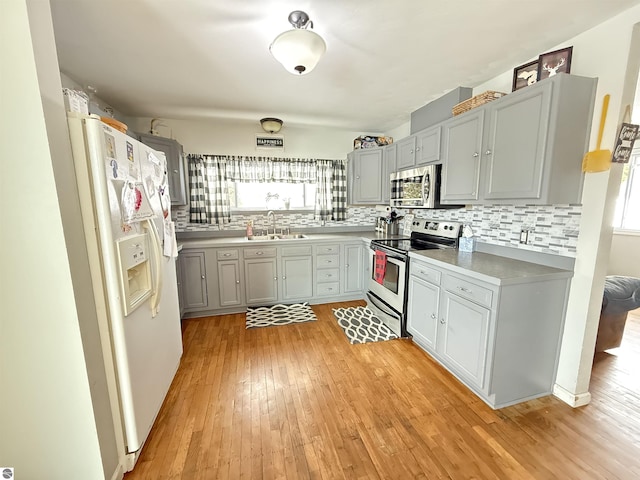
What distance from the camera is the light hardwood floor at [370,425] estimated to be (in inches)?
53.7

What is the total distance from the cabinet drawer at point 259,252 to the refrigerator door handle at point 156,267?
1.58 m

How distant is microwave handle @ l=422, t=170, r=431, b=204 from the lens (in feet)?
8.61

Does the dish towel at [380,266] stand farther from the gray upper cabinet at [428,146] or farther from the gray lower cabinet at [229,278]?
the gray lower cabinet at [229,278]

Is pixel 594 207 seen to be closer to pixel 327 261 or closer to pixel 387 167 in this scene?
pixel 387 167

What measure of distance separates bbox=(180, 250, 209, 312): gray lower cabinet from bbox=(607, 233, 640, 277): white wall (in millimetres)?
5722

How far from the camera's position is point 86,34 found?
5.33ft

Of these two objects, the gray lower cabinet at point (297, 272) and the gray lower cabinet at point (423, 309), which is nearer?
the gray lower cabinet at point (423, 309)

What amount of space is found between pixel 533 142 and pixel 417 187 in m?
1.17

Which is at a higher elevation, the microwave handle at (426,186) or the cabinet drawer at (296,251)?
the microwave handle at (426,186)

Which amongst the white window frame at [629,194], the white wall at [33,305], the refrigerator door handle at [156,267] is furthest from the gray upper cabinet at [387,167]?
the white window frame at [629,194]

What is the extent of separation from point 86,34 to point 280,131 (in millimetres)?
2281

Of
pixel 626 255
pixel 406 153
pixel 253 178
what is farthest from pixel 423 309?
pixel 626 255

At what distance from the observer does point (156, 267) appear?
1.59 metres

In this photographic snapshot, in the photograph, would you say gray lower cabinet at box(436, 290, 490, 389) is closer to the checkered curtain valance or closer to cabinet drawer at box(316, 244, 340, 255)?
cabinet drawer at box(316, 244, 340, 255)
